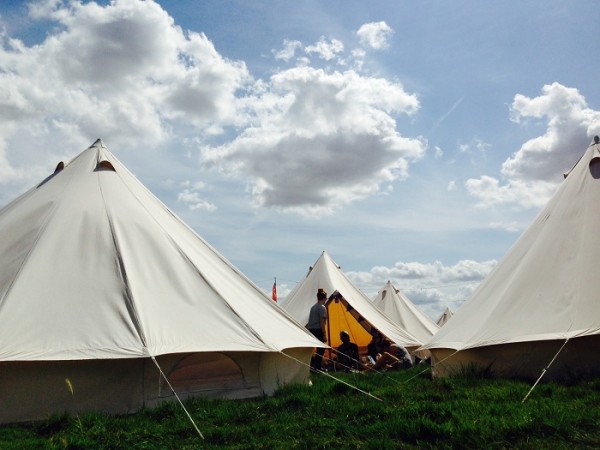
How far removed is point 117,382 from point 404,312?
47.3ft

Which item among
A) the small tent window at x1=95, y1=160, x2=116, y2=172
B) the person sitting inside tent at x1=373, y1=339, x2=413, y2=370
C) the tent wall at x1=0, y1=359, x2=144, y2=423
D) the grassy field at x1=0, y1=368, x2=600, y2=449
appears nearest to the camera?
the grassy field at x1=0, y1=368, x2=600, y2=449

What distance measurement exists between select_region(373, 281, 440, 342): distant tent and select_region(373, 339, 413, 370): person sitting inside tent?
24.9ft

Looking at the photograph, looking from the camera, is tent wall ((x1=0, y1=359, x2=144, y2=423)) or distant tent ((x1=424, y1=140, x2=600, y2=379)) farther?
distant tent ((x1=424, y1=140, x2=600, y2=379))

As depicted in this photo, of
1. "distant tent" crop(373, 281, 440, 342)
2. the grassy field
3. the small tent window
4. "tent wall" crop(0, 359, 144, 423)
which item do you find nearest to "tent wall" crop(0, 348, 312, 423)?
"tent wall" crop(0, 359, 144, 423)

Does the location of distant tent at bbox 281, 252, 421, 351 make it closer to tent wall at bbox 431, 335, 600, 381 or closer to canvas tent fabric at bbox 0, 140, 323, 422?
tent wall at bbox 431, 335, 600, 381

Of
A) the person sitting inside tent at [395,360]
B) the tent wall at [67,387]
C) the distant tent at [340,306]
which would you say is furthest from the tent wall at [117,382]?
the distant tent at [340,306]

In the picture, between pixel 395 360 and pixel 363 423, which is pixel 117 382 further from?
pixel 395 360

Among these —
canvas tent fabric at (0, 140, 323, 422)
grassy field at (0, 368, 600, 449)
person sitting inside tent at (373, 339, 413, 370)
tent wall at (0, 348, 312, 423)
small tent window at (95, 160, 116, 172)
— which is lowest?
person sitting inside tent at (373, 339, 413, 370)

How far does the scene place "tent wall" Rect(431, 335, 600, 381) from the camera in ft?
19.5

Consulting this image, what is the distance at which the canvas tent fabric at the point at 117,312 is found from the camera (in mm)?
5293

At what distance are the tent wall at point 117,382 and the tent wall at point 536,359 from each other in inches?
99.6

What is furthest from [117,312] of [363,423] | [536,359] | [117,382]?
[536,359]

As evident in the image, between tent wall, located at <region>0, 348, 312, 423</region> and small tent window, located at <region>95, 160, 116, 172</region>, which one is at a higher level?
small tent window, located at <region>95, 160, 116, 172</region>

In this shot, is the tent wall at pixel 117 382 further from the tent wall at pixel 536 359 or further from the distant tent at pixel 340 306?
the distant tent at pixel 340 306
